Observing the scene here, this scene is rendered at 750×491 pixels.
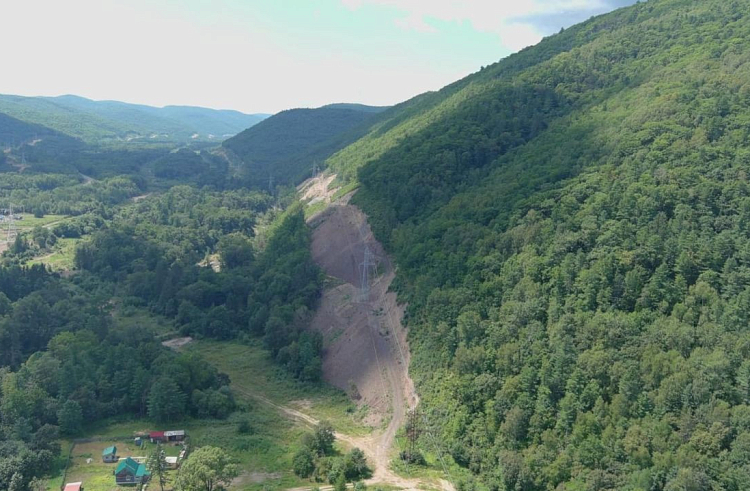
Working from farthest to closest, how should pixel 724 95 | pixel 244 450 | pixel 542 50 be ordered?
pixel 542 50 < pixel 724 95 < pixel 244 450

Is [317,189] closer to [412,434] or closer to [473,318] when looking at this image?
[473,318]

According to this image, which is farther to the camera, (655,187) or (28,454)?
(655,187)

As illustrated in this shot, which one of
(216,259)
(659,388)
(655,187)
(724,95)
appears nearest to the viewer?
(659,388)

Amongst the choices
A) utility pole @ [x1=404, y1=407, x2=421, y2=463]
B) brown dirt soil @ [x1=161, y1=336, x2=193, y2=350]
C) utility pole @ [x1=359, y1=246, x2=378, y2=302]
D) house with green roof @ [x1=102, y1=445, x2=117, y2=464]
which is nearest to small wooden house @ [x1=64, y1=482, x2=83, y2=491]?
house with green roof @ [x1=102, y1=445, x2=117, y2=464]

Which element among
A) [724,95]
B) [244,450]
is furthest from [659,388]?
[724,95]

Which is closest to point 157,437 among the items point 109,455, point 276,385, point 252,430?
point 109,455

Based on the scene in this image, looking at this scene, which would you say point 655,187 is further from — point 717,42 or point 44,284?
point 44,284

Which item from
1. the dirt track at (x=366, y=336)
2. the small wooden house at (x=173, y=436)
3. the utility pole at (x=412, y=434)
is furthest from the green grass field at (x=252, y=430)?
the utility pole at (x=412, y=434)
